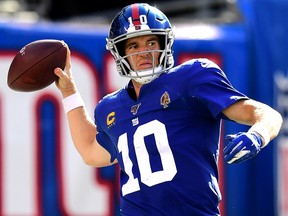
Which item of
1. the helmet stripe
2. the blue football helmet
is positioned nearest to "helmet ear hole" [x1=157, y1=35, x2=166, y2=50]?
the blue football helmet

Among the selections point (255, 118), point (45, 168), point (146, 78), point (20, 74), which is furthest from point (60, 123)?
point (255, 118)

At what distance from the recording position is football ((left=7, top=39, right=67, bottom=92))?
3.85m

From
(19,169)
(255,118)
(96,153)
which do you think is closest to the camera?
(255,118)

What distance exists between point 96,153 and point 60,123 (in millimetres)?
2050

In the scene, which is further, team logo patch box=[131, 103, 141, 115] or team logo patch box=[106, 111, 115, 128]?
team logo patch box=[106, 111, 115, 128]

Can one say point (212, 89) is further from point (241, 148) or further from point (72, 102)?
point (72, 102)

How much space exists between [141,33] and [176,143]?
0.48 m

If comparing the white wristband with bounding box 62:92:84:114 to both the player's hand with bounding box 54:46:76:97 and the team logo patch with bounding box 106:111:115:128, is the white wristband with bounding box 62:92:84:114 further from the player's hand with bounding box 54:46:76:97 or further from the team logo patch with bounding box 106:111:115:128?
the team logo patch with bounding box 106:111:115:128

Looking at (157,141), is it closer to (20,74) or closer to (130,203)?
(130,203)

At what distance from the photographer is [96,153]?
3834mm

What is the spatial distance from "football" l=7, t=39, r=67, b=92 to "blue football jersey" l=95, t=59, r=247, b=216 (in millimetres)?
552

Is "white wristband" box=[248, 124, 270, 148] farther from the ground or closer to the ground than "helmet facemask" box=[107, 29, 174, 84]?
closer to the ground

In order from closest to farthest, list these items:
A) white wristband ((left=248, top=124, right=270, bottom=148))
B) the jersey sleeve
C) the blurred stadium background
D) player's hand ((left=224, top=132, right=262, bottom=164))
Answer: player's hand ((left=224, top=132, right=262, bottom=164))
white wristband ((left=248, top=124, right=270, bottom=148))
the jersey sleeve
the blurred stadium background

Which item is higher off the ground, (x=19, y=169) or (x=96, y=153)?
(x=96, y=153)
